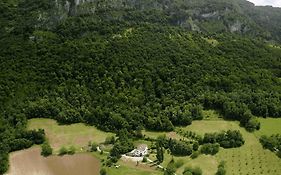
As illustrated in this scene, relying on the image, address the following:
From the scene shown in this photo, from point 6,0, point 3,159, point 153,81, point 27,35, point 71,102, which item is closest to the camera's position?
point 3,159

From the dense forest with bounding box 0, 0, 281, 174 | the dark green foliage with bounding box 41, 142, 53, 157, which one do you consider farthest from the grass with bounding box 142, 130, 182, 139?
the dark green foliage with bounding box 41, 142, 53, 157

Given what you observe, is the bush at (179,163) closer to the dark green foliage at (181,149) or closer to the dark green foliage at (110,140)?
the dark green foliage at (181,149)

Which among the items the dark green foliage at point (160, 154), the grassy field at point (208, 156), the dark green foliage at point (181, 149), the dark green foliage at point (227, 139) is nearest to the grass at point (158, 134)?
the grassy field at point (208, 156)

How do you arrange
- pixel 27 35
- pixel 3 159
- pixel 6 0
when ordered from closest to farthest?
pixel 3 159 < pixel 27 35 < pixel 6 0

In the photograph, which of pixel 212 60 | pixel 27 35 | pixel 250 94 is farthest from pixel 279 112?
pixel 27 35

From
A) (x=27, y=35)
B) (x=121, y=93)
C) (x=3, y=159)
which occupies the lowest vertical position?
(x=3, y=159)

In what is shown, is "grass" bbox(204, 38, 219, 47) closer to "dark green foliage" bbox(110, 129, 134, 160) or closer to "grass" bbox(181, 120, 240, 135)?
"grass" bbox(181, 120, 240, 135)

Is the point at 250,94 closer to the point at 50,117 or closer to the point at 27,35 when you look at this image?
the point at 50,117

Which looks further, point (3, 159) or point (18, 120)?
point (18, 120)
